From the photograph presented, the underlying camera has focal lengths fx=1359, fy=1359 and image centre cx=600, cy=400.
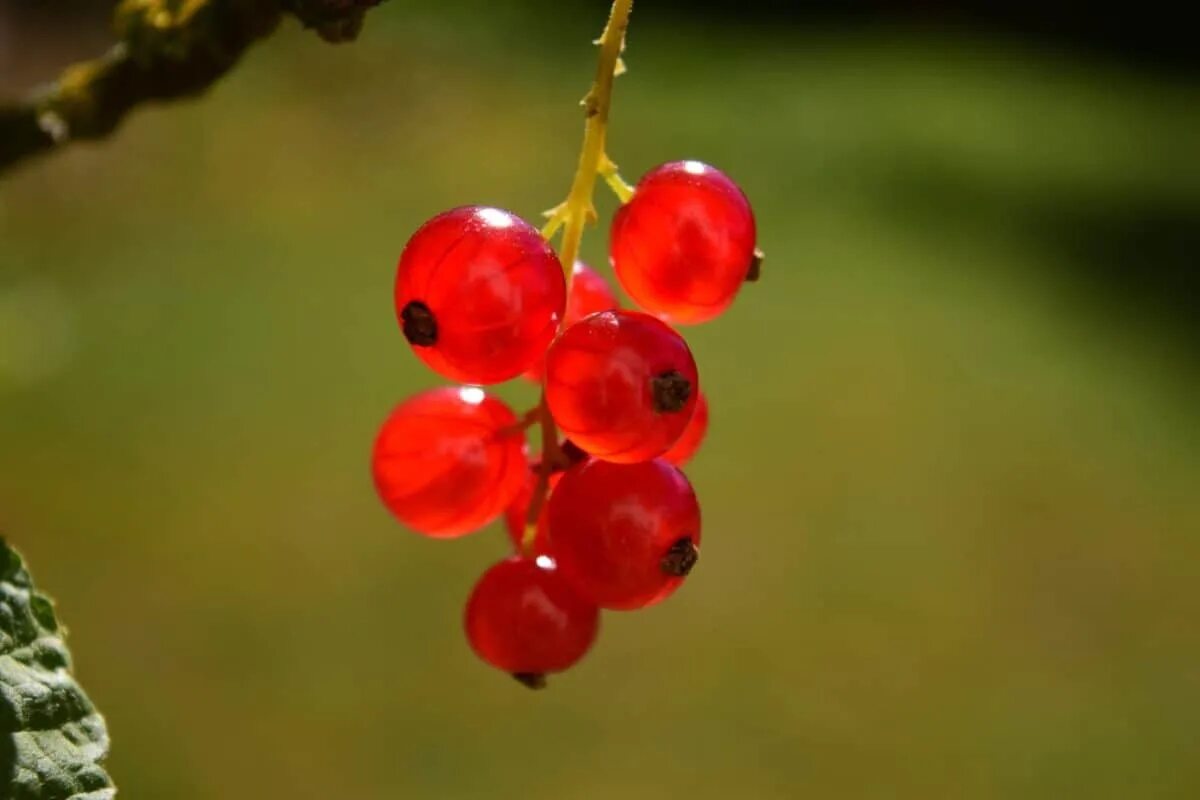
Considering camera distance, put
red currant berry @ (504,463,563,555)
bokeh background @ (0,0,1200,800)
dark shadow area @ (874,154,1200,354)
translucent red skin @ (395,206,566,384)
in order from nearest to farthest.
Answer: translucent red skin @ (395,206,566,384) < red currant berry @ (504,463,563,555) < bokeh background @ (0,0,1200,800) < dark shadow area @ (874,154,1200,354)

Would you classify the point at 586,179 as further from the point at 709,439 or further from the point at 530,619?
the point at 709,439

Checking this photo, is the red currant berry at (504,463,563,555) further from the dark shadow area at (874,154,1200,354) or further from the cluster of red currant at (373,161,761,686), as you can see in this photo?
the dark shadow area at (874,154,1200,354)

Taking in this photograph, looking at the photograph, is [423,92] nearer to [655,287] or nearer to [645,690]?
[645,690]

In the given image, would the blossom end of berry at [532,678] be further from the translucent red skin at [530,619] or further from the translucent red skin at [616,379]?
the translucent red skin at [616,379]

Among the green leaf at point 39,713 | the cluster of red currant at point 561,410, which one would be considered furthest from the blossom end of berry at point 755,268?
the green leaf at point 39,713

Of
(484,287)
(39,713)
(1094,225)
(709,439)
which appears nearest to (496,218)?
(484,287)

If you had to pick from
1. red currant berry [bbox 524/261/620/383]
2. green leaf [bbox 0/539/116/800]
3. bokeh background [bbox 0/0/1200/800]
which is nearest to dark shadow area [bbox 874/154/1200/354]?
bokeh background [bbox 0/0/1200/800]
